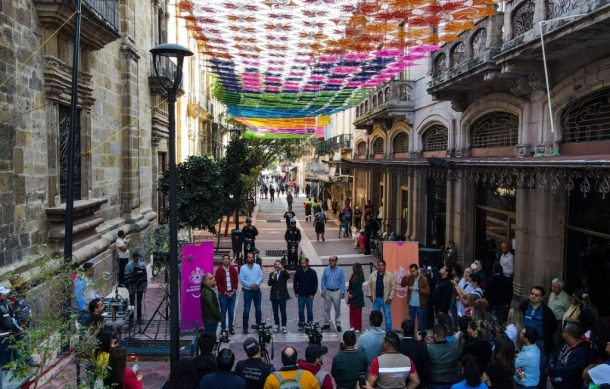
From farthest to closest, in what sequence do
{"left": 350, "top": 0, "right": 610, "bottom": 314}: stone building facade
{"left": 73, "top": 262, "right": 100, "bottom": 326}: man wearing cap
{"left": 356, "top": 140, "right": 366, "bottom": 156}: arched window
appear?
1. {"left": 356, "top": 140, "right": 366, "bottom": 156}: arched window
2. {"left": 350, "top": 0, "right": 610, "bottom": 314}: stone building facade
3. {"left": 73, "top": 262, "right": 100, "bottom": 326}: man wearing cap

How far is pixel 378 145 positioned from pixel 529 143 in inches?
566

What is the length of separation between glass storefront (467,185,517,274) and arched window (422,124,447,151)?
3125 millimetres

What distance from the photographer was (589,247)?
31.9 ft

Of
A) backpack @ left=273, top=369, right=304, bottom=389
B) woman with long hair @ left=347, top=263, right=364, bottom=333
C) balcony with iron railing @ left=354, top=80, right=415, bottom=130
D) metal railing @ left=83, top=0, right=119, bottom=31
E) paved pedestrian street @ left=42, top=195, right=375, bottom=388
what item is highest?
metal railing @ left=83, top=0, right=119, bottom=31

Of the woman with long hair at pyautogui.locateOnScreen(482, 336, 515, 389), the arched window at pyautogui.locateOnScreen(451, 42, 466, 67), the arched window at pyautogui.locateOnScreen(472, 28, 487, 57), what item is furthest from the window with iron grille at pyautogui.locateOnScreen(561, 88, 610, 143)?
the woman with long hair at pyautogui.locateOnScreen(482, 336, 515, 389)

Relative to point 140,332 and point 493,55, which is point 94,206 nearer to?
point 140,332

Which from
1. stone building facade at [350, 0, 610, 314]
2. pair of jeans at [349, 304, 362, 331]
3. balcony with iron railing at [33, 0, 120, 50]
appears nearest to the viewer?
stone building facade at [350, 0, 610, 314]

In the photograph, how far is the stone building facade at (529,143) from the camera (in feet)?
28.1

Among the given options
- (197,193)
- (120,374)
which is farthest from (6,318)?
(197,193)

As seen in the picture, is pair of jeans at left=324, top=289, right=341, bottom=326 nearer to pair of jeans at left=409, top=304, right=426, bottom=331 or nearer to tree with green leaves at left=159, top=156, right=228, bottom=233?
pair of jeans at left=409, top=304, right=426, bottom=331

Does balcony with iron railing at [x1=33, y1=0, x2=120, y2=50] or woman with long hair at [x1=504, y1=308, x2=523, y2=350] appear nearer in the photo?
woman with long hair at [x1=504, y1=308, x2=523, y2=350]

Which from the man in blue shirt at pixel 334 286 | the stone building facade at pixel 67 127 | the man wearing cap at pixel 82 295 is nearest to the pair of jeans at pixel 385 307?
the man in blue shirt at pixel 334 286

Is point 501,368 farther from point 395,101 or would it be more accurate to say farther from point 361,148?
point 361,148

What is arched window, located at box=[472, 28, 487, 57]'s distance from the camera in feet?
40.9
